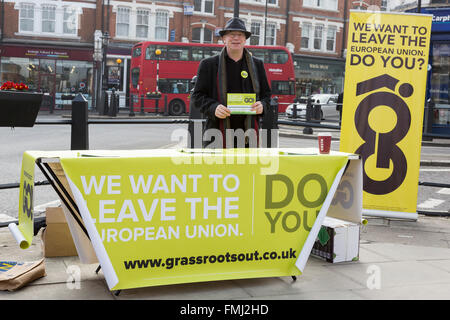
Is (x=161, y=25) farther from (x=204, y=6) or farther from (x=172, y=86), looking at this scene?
(x=172, y=86)

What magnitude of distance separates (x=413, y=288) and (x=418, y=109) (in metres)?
2.76

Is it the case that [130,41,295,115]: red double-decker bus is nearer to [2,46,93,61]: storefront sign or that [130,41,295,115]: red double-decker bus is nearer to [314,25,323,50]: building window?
[2,46,93,61]: storefront sign

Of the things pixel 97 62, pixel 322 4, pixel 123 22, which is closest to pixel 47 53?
pixel 97 62

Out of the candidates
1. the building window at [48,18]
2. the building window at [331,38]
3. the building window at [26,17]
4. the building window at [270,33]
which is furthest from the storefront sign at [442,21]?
the building window at [331,38]

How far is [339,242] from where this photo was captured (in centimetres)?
450

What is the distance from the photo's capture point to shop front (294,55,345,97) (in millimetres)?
41531

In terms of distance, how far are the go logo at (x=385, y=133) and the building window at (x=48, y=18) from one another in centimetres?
3170

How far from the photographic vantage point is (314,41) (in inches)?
1687

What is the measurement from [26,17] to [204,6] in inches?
449

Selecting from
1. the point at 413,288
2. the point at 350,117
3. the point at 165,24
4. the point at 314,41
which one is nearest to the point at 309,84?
the point at 314,41

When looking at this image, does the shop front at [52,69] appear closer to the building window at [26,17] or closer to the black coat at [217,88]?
the building window at [26,17]

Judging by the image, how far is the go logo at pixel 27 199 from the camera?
3.62m

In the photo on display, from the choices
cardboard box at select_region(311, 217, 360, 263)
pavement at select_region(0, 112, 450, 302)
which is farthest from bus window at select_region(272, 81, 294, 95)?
cardboard box at select_region(311, 217, 360, 263)
